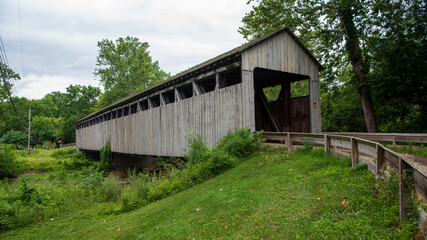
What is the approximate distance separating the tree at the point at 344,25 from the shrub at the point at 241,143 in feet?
24.6

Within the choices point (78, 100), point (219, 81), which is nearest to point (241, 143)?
point (219, 81)

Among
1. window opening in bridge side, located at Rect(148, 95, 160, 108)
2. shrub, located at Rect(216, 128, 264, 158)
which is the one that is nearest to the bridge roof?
window opening in bridge side, located at Rect(148, 95, 160, 108)

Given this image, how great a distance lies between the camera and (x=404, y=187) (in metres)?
2.86

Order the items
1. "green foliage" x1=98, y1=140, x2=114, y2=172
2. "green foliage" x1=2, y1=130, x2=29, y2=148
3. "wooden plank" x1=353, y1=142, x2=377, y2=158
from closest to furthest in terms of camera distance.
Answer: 1. "wooden plank" x1=353, y1=142, x2=377, y2=158
2. "green foliage" x1=98, y1=140, x2=114, y2=172
3. "green foliage" x1=2, y1=130, x2=29, y2=148

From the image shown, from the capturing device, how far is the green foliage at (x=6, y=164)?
20312mm

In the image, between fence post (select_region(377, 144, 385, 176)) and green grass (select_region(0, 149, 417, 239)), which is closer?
green grass (select_region(0, 149, 417, 239))

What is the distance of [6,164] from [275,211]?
24.1 metres

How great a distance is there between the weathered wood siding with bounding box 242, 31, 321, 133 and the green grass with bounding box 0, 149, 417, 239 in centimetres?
348

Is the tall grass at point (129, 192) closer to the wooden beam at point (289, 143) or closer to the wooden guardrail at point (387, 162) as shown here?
the wooden beam at point (289, 143)

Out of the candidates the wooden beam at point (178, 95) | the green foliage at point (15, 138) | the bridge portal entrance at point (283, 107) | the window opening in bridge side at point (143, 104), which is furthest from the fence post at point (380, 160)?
the green foliage at point (15, 138)

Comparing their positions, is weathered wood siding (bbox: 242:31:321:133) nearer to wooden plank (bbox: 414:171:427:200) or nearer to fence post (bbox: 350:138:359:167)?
fence post (bbox: 350:138:359:167)

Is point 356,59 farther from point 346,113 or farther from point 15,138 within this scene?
point 15,138

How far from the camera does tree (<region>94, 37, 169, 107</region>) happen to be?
4159 centimetres

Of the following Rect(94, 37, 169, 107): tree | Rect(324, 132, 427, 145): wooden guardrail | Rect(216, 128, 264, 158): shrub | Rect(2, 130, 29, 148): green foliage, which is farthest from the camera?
Rect(2, 130, 29, 148): green foliage
